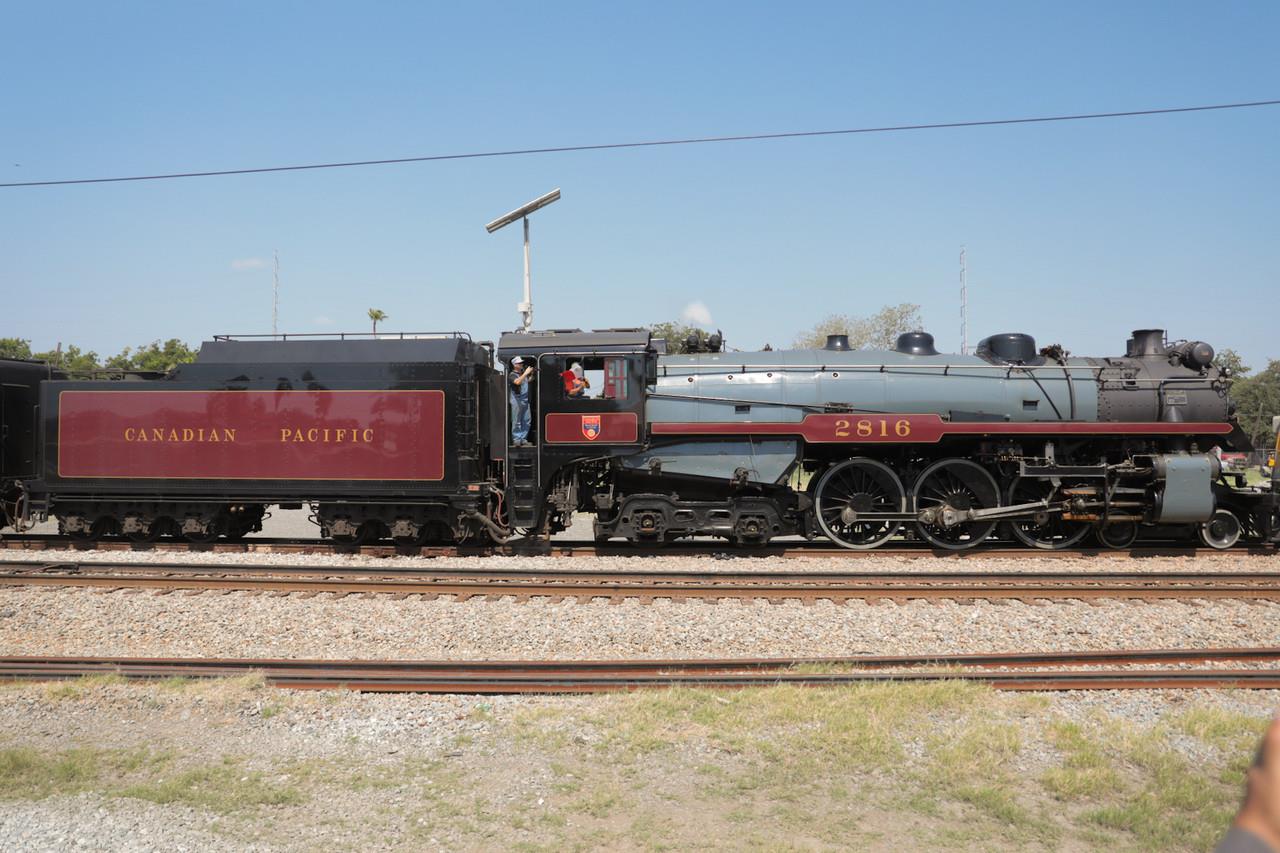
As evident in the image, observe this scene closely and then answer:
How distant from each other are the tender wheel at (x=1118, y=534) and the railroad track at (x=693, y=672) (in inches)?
217

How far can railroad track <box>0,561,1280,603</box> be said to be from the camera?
938 cm

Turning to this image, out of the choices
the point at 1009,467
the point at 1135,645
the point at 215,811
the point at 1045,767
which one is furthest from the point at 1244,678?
the point at 215,811

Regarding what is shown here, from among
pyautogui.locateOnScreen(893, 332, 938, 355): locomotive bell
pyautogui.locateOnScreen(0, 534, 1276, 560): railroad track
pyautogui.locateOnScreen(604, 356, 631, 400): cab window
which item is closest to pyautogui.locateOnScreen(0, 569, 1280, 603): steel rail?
pyautogui.locateOnScreen(0, 534, 1276, 560): railroad track

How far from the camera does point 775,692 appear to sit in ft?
20.2

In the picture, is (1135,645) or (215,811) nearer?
(215,811)

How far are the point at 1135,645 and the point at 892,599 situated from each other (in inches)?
91.5

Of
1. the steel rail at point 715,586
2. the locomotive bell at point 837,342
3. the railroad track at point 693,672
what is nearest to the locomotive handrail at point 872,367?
the locomotive bell at point 837,342

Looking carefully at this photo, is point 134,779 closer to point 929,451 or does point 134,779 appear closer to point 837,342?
point 929,451

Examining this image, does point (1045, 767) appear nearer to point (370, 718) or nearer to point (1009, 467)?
point (370, 718)

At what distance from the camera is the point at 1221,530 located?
1264 centimetres

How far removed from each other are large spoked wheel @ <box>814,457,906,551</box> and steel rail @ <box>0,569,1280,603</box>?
204 cm

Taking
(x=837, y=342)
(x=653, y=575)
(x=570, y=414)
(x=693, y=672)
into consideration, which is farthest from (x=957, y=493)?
(x=693, y=672)

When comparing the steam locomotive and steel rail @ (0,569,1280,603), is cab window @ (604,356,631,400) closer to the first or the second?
→ the steam locomotive

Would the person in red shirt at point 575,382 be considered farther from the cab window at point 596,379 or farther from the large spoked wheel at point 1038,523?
the large spoked wheel at point 1038,523
